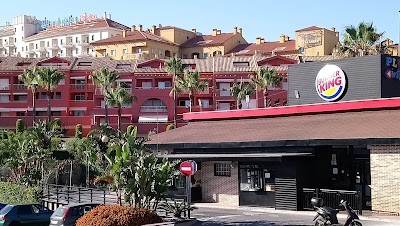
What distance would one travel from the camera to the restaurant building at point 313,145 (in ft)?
88.2

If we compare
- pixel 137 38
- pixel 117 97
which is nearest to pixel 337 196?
pixel 117 97

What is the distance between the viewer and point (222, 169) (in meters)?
32.5

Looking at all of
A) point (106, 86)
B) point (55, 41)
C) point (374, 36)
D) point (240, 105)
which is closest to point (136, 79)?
point (106, 86)

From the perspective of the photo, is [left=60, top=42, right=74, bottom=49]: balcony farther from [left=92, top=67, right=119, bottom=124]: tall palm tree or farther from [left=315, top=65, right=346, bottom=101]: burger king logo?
[left=315, top=65, right=346, bottom=101]: burger king logo

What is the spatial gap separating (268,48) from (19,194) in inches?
3241

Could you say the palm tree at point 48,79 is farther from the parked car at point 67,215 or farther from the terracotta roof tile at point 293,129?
the parked car at point 67,215

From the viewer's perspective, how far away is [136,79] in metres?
81.6

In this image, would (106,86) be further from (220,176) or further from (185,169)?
(185,169)

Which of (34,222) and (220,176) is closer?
(34,222)

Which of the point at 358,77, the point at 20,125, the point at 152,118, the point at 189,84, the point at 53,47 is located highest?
the point at 53,47

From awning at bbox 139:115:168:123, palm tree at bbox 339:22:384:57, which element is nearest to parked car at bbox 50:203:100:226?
palm tree at bbox 339:22:384:57

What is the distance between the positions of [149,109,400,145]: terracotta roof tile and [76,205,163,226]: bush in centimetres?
963

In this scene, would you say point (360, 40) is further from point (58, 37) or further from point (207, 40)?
point (58, 37)

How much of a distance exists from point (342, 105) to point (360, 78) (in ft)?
7.81
